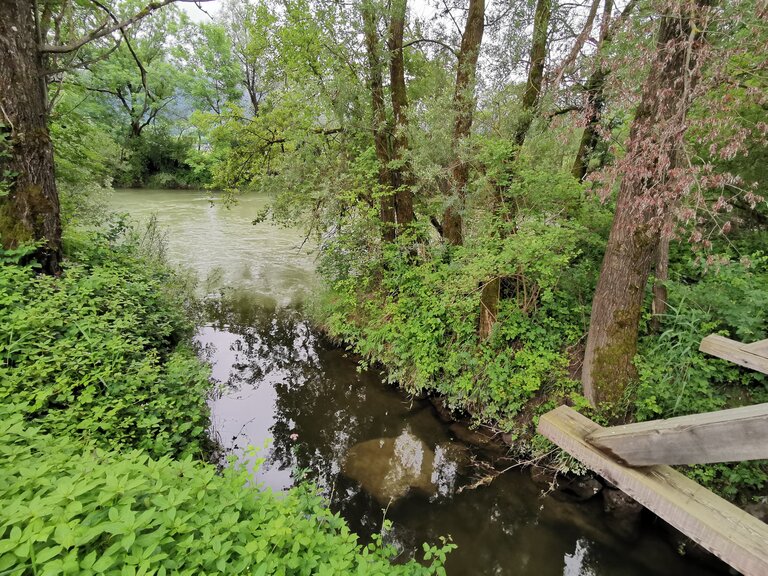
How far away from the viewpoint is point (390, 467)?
14.4 ft

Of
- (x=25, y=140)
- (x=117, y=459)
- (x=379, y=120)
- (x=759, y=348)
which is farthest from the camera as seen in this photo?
(x=379, y=120)

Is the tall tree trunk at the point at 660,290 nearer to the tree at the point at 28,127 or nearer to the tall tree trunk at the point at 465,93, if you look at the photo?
the tall tree trunk at the point at 465,93

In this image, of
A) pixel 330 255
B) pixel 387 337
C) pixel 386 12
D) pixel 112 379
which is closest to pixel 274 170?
pixel 330 255

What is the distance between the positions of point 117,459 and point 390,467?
3134mm

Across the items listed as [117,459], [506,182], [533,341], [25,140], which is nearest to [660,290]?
[533,341]

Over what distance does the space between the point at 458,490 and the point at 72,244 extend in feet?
19.9

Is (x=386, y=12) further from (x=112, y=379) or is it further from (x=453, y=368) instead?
(x=112, y=379)

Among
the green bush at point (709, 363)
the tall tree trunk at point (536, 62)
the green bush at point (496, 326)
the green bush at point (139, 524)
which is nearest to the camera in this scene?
the green bush at point (139, 524)

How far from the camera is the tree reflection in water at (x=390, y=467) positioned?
3.38 m

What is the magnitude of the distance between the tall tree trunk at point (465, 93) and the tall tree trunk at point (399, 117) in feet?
2.67

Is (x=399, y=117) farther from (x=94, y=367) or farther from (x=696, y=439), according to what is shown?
(x=696, y=439)

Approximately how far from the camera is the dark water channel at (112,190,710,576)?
339cm

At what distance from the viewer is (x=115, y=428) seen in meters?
2.73

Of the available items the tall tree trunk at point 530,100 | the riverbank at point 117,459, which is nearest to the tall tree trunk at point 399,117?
the tall tree trunk at point 530,100
